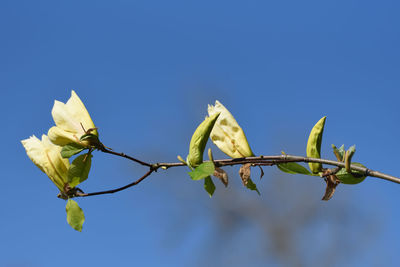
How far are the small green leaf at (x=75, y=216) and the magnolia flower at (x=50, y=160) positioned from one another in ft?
0.10

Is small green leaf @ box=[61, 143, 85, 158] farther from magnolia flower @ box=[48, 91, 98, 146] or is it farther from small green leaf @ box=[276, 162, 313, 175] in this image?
small green leaf @ box=[276, 162, 313, 175]

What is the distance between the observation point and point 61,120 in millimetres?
514

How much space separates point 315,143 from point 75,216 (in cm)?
31

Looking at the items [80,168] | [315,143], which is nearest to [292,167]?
[315,143]

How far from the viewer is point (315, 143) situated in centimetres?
47

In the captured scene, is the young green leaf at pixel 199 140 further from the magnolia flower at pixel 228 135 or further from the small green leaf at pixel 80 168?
the small green leaf at pixel 80 168

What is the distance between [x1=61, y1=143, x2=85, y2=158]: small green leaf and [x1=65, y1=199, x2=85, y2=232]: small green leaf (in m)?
0.07

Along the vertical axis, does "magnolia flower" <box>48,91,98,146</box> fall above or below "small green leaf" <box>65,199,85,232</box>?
above

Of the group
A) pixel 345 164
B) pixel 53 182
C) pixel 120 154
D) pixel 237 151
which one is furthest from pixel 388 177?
pixel 53 182

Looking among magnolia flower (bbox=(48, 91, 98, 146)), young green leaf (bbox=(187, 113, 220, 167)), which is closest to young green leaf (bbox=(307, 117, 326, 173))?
young green leaf (bbox=(187, 113, 220, 167))

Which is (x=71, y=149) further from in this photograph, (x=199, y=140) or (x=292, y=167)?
(x=292, y=167)

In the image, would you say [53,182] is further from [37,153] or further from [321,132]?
[321,132]

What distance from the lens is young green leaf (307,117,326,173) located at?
1.52 ft

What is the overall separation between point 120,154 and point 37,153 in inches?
5.1
